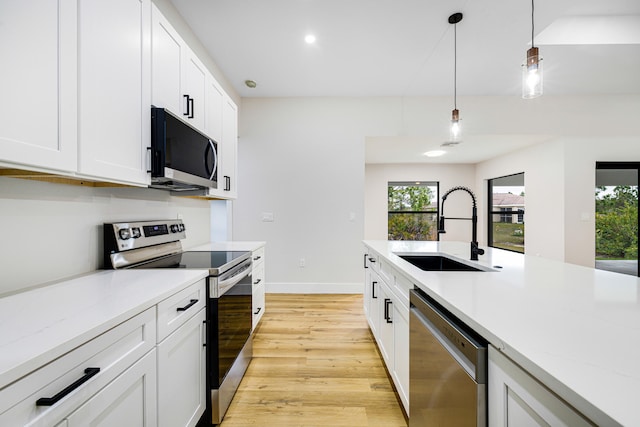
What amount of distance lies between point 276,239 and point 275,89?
6.77 feet

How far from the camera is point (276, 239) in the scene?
3.81 m

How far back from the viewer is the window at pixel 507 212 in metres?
5.08

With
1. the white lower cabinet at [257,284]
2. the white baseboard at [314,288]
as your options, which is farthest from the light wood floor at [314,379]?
the white baseboard at [314,288]

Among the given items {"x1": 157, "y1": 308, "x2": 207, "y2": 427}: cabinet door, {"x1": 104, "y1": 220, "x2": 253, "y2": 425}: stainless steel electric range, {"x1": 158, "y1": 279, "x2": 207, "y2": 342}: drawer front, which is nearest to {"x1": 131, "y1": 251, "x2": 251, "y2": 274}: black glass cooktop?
{"x1": 104, "y1": 220, "x2": 253, "y2": 425}: stainless steel electric range

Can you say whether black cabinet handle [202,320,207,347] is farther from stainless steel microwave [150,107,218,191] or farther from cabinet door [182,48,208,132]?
cabinet door [182,48,208,132]

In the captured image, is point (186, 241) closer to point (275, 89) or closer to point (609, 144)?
point (275, 89)

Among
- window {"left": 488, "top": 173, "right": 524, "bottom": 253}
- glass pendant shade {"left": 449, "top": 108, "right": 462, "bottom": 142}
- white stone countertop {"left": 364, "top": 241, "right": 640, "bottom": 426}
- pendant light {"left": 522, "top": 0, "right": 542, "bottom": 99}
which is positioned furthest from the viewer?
window {"left": 488, "top": 173, "right": 524, "bottom": 253}

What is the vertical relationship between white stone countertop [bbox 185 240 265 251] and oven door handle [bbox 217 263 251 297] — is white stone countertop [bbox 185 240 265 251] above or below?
above

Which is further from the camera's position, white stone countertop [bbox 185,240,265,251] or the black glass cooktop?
white stone countertop [bbox 185,240,265,251]

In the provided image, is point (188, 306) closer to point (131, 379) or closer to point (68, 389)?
point (131, 379)

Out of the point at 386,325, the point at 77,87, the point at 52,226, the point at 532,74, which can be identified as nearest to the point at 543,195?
the point at 532,74

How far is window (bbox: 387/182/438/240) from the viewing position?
6520 millimetres

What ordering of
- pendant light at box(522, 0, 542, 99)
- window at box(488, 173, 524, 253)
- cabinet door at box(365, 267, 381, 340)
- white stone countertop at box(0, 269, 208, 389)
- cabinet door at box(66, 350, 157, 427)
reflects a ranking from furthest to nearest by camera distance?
window at box(488, 173, 524, 253)
cabinet door at box(365, 267, 381, 340)
pendant light at box(522, 0, 542, 99)
cabinet door at box(66, 350, 157, 427)
white stone countertop at box(0, 269, 208, 389)

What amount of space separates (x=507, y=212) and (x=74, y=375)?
670 centimetres
